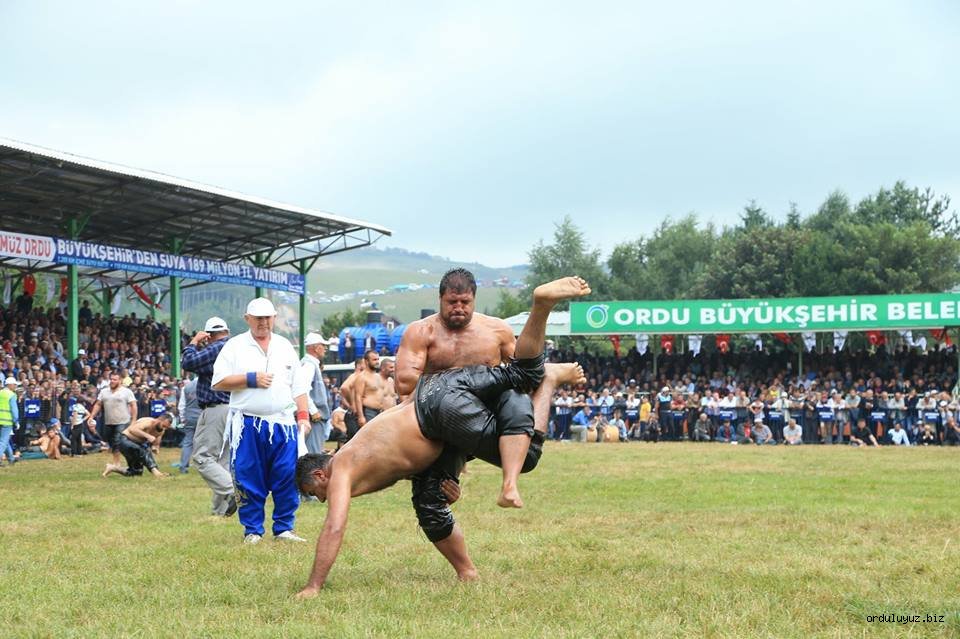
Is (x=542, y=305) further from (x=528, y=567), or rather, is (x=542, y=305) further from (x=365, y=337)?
(x=365, y=337)

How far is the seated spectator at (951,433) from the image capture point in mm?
27319

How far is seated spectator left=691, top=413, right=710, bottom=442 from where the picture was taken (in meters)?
30.7

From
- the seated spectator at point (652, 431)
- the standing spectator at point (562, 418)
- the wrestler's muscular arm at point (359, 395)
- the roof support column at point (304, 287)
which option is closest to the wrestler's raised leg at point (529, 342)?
the wrestler's muscular arm at point (359, 395)

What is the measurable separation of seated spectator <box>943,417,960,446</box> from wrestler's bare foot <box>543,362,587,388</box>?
23.4 meters

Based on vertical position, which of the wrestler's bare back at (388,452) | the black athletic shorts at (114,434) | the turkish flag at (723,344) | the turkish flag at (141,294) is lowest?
the black athletic shorts at (114,434)

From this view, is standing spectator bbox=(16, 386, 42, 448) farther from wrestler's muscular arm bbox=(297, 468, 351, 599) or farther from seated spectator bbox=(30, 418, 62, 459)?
wrestler's muscular arm bbox=(297, 468, 351, 599)

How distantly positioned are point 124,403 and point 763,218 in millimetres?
74530

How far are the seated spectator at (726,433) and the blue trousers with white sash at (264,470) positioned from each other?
22258 mm

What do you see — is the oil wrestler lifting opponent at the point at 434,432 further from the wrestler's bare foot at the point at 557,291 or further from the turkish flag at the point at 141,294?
the turkish flag at the point at 141,294

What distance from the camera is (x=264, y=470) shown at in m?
8.99

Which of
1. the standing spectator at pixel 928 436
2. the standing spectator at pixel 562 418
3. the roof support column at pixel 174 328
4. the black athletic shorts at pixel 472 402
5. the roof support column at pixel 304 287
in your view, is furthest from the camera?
the roof support column at pixel 304 287

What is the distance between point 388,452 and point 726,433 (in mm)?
25381

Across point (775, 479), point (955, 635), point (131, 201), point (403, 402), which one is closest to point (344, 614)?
point (403, 402)

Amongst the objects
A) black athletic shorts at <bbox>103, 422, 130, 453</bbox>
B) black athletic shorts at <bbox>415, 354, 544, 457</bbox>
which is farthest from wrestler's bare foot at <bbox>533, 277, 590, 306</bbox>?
black athletic shorts at <bbox>103, 422, 130, 453</bbox>
